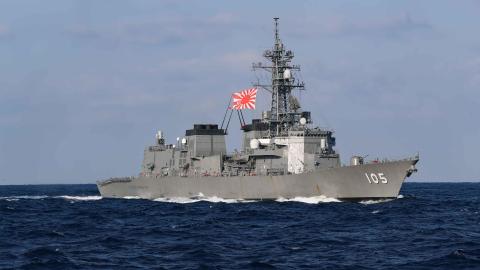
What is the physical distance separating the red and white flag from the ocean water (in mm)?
10090

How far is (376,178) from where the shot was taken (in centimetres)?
4997

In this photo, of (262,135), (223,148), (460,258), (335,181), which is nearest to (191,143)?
(223,148)

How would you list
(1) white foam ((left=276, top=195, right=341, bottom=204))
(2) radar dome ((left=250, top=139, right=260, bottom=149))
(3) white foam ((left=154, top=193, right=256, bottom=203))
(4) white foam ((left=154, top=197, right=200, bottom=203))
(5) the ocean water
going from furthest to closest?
1. (4) white foam ((left=154, top=197, right=200, bottom=203))
2. (2) radar dome ((left=250, top=139, right=260, bottom=149))
3. (3) white foam ((left=154, top=193, right=256, bottom=203))
4. (1) white foam ((left=276, top=195, right=341, bottom=204))
5. (5) the ocean water

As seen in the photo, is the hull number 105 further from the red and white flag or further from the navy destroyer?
the red and white flag

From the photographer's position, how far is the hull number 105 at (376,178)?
49.8 m

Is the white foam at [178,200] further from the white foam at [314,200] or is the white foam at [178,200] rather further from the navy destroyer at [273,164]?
the white foam at [314,200]

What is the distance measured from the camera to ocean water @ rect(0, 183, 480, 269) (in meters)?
25.2

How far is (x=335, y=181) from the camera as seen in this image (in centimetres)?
5100

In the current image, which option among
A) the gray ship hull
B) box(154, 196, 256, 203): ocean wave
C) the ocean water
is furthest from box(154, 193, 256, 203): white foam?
the ocean water

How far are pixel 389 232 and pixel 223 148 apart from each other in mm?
33940

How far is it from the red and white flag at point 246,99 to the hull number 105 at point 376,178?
36.9ft

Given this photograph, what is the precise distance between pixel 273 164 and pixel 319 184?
→ 18.8 ft

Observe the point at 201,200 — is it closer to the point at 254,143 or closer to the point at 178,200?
the point at 178,200

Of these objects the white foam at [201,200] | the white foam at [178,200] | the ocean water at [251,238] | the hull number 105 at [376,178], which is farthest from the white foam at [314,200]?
the white foam at [178,200]
